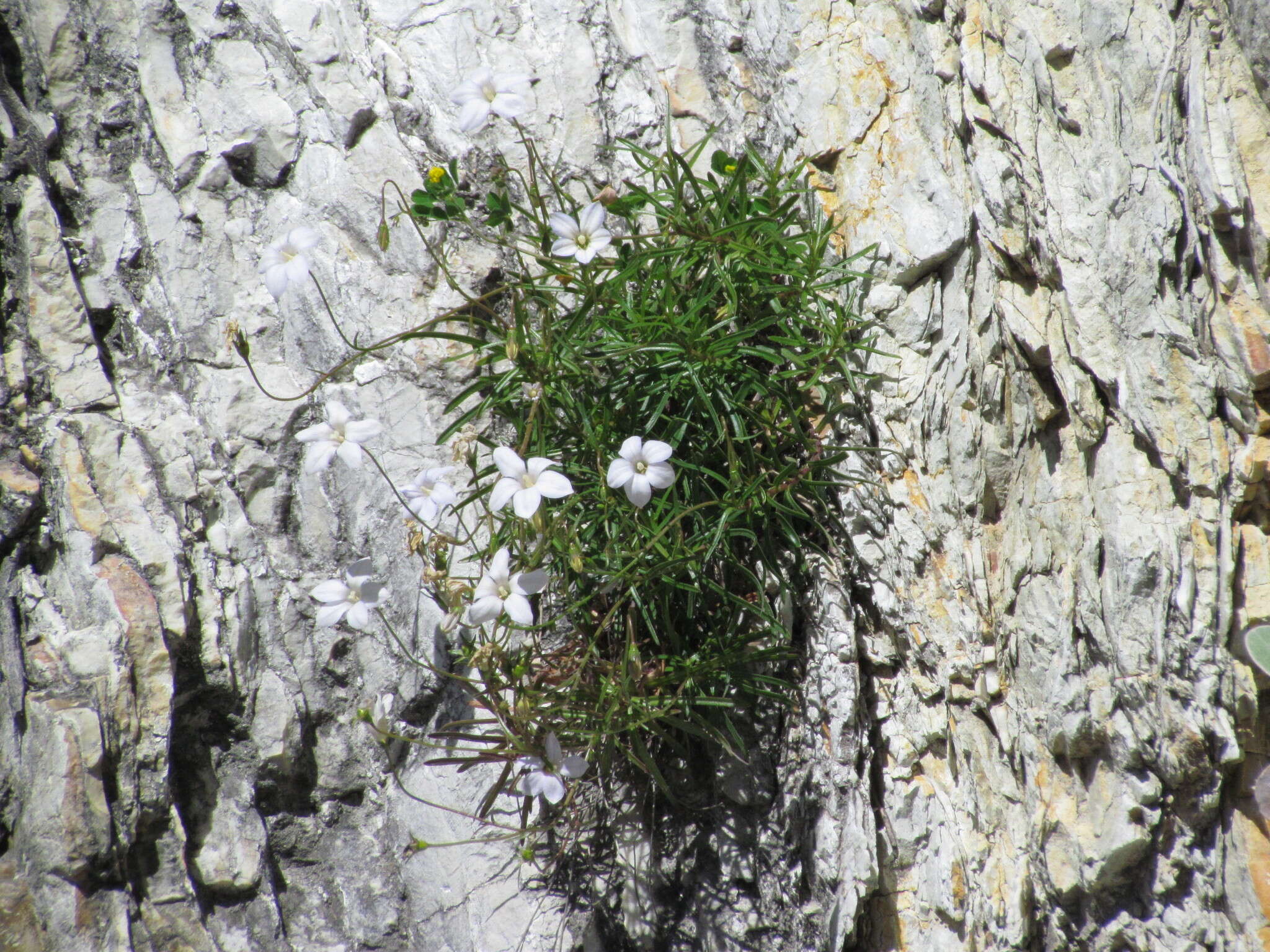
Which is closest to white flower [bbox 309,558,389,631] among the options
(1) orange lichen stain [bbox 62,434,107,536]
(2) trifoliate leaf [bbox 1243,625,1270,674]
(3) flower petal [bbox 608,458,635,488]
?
(3) flower petal [bbox 608,458,635,488]

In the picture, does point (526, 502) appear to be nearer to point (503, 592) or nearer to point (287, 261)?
point (503, 592)

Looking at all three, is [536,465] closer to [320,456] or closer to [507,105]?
[320,456]

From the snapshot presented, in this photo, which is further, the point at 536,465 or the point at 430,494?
the point at 430,494

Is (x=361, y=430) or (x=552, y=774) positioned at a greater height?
(x=361, y=430)

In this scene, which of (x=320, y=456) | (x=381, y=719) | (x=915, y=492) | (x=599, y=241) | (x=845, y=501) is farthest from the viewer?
(x=845, y=501)

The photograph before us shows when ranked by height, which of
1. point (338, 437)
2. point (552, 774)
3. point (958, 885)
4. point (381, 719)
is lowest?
point (958, 885)

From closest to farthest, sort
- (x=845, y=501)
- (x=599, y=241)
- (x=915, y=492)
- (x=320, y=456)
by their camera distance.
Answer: (x=320, y=456)
(x=599, y=241)
(x=915, y=492)
(x=845, y=501)

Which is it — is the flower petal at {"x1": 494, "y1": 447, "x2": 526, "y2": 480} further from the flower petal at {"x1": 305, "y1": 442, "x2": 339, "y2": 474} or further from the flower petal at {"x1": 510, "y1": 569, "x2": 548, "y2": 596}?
the flower petal at {"x1": 305, "y1": 442, "x2": 339, "y2": 474}

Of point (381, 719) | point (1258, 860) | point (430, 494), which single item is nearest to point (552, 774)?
point (381, 719)

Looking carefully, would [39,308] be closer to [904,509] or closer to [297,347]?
[297,347]
